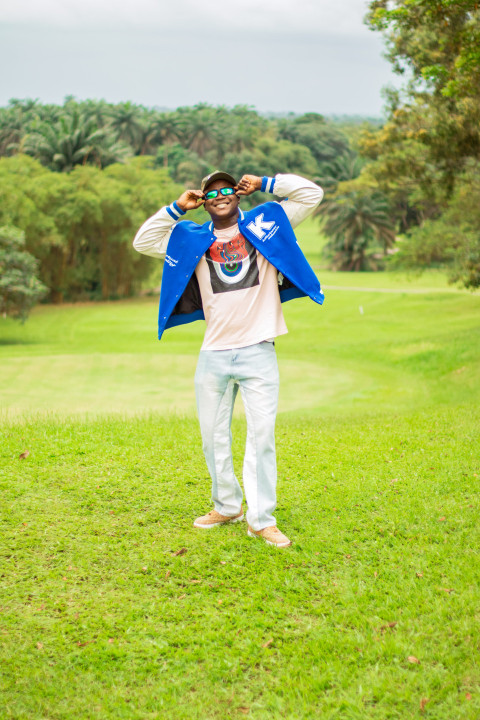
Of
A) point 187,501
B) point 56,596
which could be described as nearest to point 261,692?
point 56,596

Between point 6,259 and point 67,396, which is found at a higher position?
point 6,259

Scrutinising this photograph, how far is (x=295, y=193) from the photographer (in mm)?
5312

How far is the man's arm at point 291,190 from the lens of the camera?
204 inches

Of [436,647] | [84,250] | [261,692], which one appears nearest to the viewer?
[261,692]

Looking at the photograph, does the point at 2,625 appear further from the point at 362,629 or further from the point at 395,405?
A: the point at 395,405

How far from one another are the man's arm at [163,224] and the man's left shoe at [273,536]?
2.11 metres

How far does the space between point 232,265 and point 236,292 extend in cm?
20

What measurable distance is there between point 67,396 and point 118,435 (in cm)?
566

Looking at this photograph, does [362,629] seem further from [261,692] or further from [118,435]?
[118,435]

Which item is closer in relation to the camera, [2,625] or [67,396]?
[2,625]

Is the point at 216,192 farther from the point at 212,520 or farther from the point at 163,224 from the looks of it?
the point at 212,520

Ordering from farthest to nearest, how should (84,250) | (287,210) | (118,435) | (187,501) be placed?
(84,250) → (118,435) → (187,501) → (287,210)

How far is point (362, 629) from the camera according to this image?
409 centimetres

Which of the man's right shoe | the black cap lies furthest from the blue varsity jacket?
the man's right shoe
